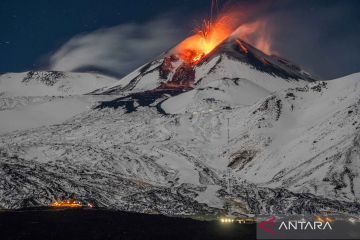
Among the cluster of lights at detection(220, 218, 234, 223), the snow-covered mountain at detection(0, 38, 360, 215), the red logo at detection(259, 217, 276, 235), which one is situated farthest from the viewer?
the snow-covered mountain at detection(0, 38, 360, 215)

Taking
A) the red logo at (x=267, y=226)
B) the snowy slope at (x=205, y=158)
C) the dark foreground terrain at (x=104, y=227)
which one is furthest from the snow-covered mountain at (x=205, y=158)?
the red logo at (x=267, y=226)

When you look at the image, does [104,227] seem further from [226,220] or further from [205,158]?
[205,158]

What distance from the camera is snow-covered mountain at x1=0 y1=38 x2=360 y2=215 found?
93.5 metres

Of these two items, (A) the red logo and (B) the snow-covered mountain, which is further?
(B) the snow-covered mountain

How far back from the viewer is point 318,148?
399 feet

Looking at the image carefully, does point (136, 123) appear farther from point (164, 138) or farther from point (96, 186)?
point (96, 186)

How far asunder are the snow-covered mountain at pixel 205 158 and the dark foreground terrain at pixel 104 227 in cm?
1813

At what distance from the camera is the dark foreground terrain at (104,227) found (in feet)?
178

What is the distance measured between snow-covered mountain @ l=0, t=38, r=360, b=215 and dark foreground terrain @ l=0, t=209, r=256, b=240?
1813 centimetres

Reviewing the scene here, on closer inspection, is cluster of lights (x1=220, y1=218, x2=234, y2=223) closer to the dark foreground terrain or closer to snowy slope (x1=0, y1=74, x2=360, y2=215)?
the dark foreground terrain

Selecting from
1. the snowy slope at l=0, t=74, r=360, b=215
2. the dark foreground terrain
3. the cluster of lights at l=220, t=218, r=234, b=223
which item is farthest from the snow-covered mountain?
the dark foreground terrain

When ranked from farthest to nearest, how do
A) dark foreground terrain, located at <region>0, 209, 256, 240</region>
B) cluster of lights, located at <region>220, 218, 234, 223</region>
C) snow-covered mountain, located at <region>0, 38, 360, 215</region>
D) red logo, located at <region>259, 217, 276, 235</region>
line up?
snow-covered mountain, located at <region>0, 38, 360, 215</region> → cluster of lights, located at <region>220, 218, 234, 223</region> → red logo, located at <region>259, 217, 276, 235</region> → dark foreground terrain, located at <region>0, 209, 256, 240</region>

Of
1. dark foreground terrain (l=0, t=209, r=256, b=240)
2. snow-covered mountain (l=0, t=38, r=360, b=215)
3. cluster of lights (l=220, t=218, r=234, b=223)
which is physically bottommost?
dark foreground terrain (l=0, t=209, r=256, b=240)

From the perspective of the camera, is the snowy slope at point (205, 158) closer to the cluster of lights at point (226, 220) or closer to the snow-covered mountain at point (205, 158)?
the snow-covered mountain at point (205, 158)
